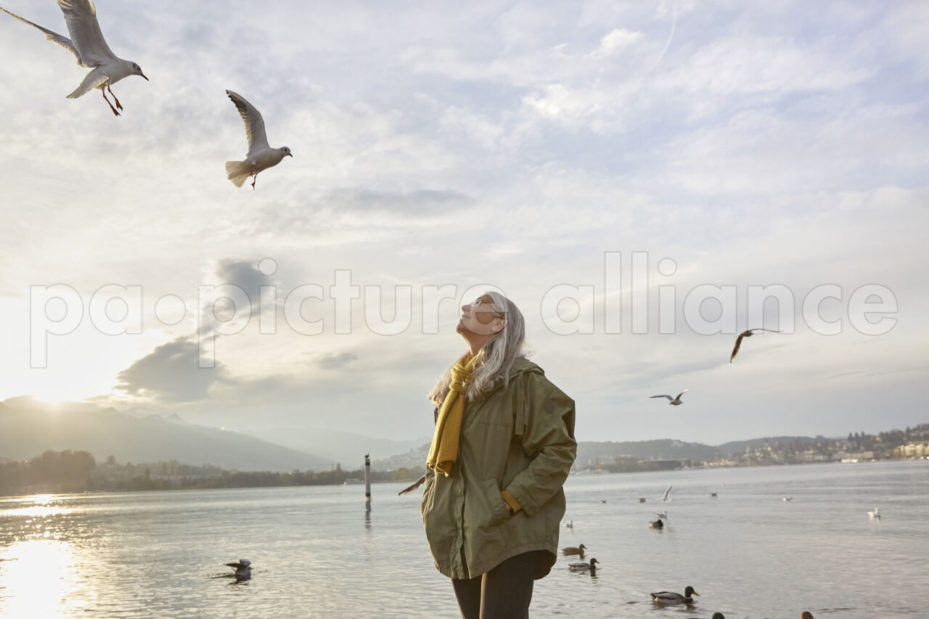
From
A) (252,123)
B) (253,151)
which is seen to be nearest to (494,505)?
(253,151)

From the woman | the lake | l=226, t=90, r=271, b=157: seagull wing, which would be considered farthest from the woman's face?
the lake

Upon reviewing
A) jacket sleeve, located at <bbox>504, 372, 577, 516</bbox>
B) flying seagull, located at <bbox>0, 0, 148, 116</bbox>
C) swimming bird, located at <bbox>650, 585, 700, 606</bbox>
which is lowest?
swimming bird, located at <bbox>650, 585, 700, 606</bbox>

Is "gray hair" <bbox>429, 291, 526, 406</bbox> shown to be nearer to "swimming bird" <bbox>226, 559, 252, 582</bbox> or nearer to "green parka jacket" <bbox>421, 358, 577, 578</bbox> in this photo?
"green parka jacket" <bbox>421, 358, 577, 578</bbox>

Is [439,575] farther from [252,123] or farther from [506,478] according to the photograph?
[506,478]

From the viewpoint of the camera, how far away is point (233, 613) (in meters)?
14.6

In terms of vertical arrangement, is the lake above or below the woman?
below

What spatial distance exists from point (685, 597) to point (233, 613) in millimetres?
8454

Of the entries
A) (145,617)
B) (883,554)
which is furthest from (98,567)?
(883,554)

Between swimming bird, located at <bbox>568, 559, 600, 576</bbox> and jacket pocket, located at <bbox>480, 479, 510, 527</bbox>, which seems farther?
swimming bird, located at <bbox>568, 559, 600, 576</bbox>

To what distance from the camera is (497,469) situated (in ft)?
12.2

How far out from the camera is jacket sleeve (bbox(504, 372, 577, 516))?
11.8 feet

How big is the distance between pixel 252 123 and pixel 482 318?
6.09 meters

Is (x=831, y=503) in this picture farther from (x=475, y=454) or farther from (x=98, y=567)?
(x=475, y=454)

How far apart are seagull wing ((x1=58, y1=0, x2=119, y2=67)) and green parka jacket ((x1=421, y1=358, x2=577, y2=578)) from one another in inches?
252
